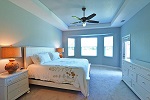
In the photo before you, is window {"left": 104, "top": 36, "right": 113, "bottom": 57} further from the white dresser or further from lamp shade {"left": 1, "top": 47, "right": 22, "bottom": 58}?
lamp shade {"left": 1, "top": 47, "right": 22, "bottom": 58}

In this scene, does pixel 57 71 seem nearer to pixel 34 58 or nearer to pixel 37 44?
pixel 34 58

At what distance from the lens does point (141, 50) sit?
3.35 m

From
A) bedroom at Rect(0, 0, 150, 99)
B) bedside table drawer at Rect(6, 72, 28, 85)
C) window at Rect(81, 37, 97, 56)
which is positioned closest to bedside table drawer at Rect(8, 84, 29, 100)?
bedside table drawer at Rect(6, 72, 28, 85)

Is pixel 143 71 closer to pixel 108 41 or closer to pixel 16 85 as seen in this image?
pixel 16 85

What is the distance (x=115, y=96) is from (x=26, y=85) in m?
2.66

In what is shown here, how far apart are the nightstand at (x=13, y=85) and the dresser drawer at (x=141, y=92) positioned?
3220 mm

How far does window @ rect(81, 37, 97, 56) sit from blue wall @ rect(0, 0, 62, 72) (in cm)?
348

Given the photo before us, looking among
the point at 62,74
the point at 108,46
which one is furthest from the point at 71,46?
the point at 62,74

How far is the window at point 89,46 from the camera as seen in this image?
714 centimetres

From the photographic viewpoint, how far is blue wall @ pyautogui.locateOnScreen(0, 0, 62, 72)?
104 inches

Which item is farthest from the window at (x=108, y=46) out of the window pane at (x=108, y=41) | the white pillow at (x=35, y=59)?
the white pillow at (x=35, y=59)

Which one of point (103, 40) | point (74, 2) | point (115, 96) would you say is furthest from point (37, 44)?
point (103, 40)

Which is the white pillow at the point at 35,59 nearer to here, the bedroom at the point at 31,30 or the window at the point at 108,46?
the bedroom at the point at 31,30

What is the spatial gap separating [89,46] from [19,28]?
512 centimetres
